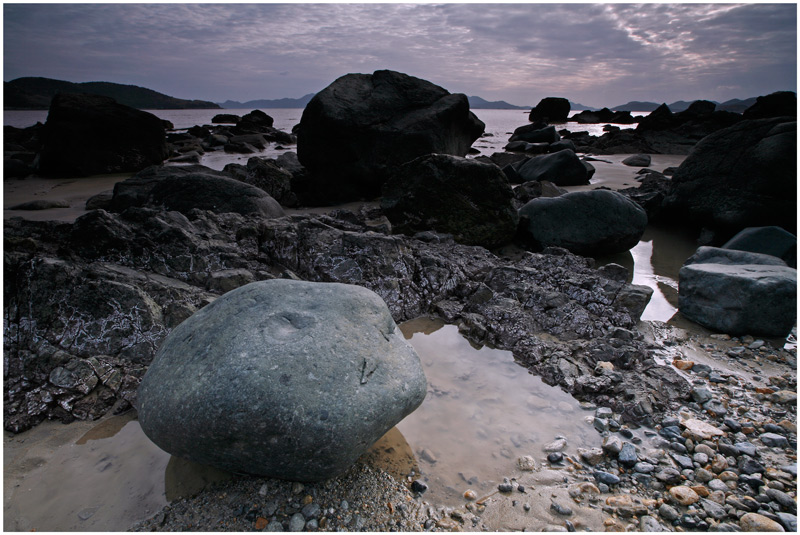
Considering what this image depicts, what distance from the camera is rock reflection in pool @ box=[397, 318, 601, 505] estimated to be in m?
2.46

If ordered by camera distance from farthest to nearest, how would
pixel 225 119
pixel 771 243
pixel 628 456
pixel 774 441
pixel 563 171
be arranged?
pixel 225 119
pixel 563 171
pixel 771 243
pixel 774 441
pixel 628 456

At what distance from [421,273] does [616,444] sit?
2.40 m

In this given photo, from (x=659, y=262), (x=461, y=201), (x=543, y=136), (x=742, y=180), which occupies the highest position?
(x=543, y=136)

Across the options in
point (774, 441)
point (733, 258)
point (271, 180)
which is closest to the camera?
point (774, 441)

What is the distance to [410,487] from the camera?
234 cm

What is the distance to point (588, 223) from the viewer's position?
605 cm

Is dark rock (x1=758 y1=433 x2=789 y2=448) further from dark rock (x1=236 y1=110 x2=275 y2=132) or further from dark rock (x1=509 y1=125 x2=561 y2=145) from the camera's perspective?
dark rock (x1=236 y1=110 x2=275 y2=132)

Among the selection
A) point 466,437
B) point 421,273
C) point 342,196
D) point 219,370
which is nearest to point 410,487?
point 466,437

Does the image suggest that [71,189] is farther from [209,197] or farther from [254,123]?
[254,123]

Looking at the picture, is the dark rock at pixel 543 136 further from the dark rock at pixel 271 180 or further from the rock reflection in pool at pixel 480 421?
the rock reflection in pool at pixel 480 421

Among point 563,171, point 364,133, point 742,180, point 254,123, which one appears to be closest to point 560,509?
point 742,180

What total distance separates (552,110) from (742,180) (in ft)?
132

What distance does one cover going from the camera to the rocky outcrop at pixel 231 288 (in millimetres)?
2986

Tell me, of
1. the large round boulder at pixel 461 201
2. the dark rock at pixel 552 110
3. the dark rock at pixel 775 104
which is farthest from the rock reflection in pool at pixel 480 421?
the dark rock at pixel 552 110
